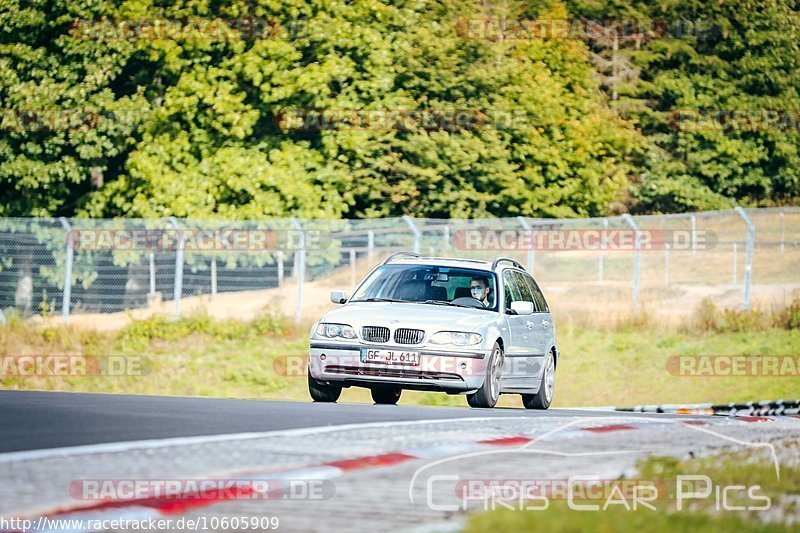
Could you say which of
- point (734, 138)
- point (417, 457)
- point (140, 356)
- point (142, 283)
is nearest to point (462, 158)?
point (142, 283)

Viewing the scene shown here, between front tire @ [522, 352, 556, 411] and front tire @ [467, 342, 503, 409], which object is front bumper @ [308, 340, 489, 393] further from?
front tire @ [522, 352, 556, 411]

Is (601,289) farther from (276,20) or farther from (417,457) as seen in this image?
(417,457)

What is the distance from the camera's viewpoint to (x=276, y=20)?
122ft

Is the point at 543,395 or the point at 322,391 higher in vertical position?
the point at 322,391

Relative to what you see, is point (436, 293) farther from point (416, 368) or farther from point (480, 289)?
point (416, 368)

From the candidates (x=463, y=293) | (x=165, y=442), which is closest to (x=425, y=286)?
(x=463, y=293)

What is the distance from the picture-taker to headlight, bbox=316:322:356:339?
15.6 metres

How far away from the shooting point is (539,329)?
1770cm

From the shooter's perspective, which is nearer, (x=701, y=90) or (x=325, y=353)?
(x=325, y=353)

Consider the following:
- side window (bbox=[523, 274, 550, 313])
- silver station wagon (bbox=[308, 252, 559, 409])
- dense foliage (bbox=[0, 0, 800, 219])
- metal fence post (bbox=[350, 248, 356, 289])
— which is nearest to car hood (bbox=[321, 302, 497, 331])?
silver station wagon (bbox=[308, 252, 559, 409])

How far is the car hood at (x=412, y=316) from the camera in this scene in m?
15.6

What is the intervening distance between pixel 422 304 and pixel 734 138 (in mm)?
46436

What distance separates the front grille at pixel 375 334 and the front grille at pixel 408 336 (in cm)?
10

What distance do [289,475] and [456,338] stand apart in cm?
773
